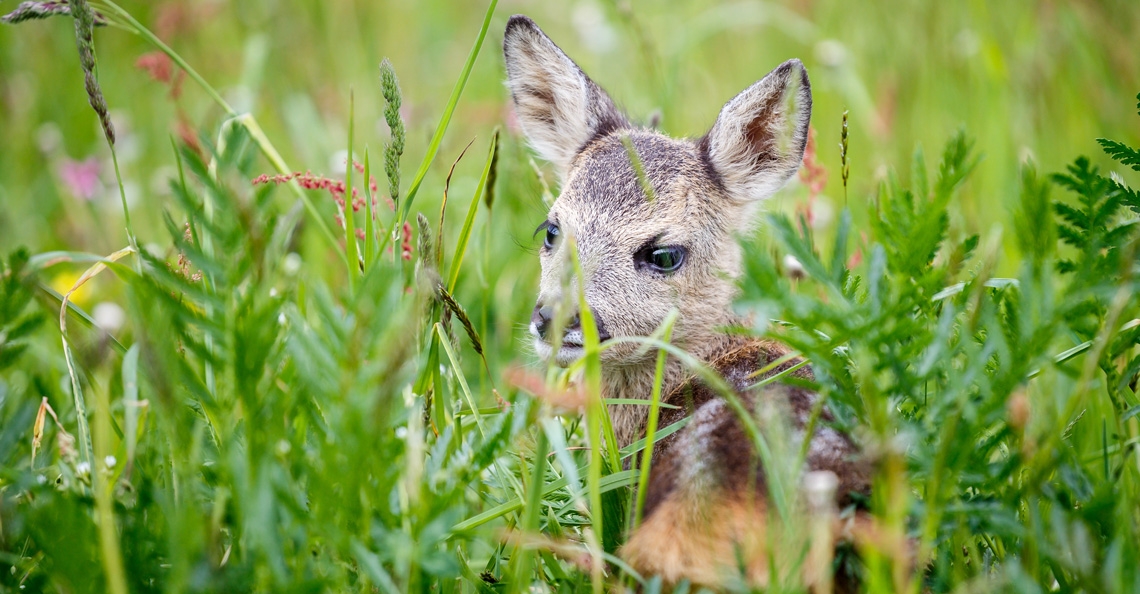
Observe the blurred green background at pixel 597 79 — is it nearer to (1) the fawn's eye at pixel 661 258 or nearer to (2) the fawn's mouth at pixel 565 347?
(1) the fawn's eye at pixel 661 258

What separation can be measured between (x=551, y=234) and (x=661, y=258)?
0.51 m

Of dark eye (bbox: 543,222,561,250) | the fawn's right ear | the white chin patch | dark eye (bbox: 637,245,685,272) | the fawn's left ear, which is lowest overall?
the white chin patch

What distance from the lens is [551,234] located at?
13.4 feet

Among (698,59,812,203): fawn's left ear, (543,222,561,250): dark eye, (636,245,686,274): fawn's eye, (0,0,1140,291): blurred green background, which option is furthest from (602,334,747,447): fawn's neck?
(0,0,1140,291): blurred green background

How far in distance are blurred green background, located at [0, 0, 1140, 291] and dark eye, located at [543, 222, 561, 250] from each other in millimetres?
660

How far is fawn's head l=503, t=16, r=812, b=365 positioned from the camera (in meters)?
3.73

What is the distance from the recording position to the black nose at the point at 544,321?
340 centimetres

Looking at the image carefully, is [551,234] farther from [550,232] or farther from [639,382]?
[639,382]

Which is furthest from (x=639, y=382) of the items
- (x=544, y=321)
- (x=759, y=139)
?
(x=759, y=139)

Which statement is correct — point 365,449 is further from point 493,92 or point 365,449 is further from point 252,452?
point 493,92

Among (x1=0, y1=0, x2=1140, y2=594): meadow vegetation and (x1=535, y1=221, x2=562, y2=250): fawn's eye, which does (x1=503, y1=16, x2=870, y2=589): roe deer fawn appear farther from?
(x1=0, y1=0, x2=1140, y2=594): meadow vegetation

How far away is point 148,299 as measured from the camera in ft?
7.14

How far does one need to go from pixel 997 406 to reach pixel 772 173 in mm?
2400

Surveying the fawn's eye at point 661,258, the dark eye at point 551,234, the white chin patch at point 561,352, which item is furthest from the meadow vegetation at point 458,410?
the fawn's eye at point 661,258
